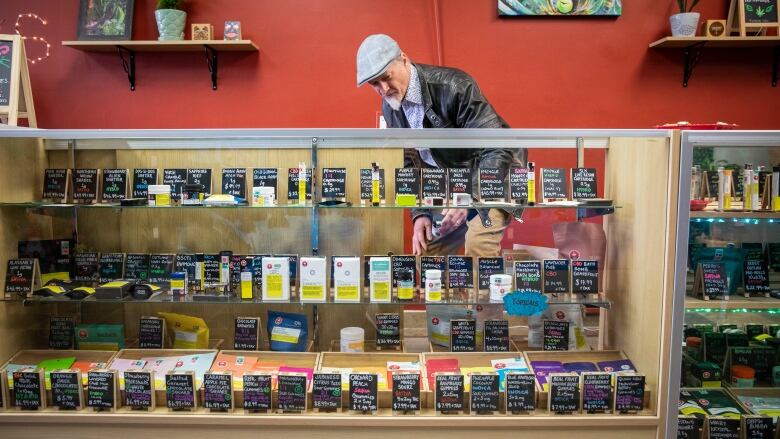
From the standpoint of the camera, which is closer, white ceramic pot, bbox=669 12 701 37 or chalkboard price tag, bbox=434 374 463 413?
chalkboard price tag, bbox=434 374 463 413

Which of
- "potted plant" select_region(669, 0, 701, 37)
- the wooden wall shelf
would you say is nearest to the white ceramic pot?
"potted plant" select_region(669, 0, 701, 37)

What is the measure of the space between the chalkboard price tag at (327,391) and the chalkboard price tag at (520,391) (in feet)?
2.03

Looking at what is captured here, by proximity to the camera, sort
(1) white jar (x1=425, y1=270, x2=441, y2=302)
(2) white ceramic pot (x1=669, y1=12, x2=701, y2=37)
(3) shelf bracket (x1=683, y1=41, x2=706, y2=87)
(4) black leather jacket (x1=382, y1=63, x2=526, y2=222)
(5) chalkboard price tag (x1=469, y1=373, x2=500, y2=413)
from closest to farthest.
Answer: (5) chalkboard price tag (x1=469, y1=373, x2=500, y2=413) → (1) white jar (x1=425, y1=270, x2=441, y2=302) → (4) black leather jacket (x1=382, y1=63, x2=526, y2=222) → (2) white ceramic pot (x1=669, y1=12, x2=701, y2=37) → (3) shelf bracket (x1=683, y1=41, x2=706, y2=87)

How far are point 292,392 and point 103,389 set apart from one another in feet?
2.31

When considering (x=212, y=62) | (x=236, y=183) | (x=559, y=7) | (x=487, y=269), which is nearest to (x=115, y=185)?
(x=236, y=183)

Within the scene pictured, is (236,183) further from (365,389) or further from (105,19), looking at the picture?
(105,19)

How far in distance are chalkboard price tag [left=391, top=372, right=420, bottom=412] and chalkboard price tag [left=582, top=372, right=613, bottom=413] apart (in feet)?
2.03

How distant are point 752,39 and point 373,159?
363 cm

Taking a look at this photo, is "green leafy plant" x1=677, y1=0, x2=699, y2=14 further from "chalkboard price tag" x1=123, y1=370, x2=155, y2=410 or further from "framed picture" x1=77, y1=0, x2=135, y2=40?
"chalkboard price tag" x1=123, y1=370, x2=155, y2=410

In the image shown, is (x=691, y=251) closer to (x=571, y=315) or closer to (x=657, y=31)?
(x=571, y=315)

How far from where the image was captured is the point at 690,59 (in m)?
4.57

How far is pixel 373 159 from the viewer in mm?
2439

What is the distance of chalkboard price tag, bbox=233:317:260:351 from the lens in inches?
92.8

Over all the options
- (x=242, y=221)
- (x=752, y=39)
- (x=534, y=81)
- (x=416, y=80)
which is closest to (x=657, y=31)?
(x=752, y=39)
